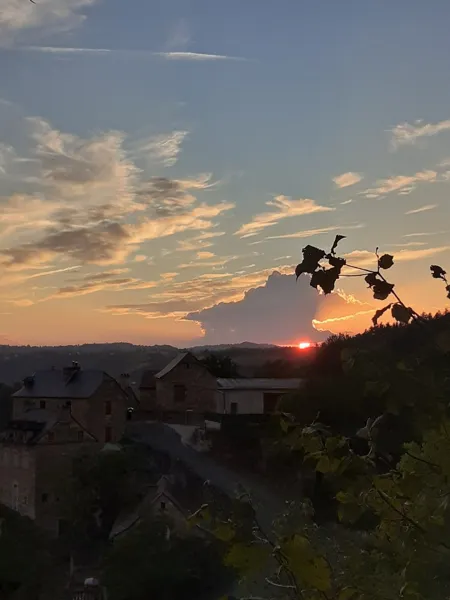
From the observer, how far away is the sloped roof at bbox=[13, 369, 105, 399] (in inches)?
1663

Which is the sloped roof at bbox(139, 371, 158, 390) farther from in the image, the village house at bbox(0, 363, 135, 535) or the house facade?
the house facade

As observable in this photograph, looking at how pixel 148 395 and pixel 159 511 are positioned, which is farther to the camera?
pixel 148 395

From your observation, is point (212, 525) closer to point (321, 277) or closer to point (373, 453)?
point (373, 453)

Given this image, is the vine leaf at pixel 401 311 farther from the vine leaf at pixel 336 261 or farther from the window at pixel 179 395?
the window at pixel 179 395

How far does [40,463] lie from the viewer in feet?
121

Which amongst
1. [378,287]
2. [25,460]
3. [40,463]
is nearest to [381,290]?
[378,287]

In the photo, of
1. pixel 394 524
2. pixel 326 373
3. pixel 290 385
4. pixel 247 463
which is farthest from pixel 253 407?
pixel 394 524

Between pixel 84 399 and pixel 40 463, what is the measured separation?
5488 millimetres

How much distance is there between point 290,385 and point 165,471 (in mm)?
11343

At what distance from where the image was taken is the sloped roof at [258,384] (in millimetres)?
43938

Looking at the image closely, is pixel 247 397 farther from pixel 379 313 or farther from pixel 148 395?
pixel 379 313

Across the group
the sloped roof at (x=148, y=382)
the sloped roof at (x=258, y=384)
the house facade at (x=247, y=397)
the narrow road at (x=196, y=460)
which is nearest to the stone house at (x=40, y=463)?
the narrow road at (x=196, y=460)

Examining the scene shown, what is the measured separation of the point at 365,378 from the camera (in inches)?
140

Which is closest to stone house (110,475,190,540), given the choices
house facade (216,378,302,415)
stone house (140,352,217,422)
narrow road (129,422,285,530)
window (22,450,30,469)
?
narrow road (129,422,285,530)
